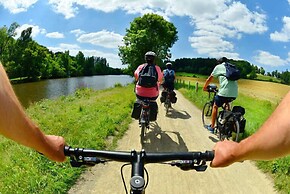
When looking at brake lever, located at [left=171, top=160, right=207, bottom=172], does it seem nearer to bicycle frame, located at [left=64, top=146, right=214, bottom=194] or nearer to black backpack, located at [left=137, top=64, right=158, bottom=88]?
bicycle frame, located at [left=64, top=146, right=214, bottom=194]

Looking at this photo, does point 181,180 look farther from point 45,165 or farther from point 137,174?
point 137,174

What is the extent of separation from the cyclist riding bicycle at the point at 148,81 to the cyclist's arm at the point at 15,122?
19.5ft

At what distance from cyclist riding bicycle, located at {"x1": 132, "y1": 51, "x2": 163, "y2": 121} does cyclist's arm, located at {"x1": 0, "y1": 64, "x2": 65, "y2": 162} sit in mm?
5937

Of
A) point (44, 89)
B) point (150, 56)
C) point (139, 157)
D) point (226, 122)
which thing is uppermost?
point (150, 56)

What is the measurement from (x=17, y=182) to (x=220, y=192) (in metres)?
3.15

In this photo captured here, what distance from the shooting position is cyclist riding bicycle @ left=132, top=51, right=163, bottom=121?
7.48 m

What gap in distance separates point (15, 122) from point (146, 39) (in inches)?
1537

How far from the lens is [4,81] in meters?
1.22

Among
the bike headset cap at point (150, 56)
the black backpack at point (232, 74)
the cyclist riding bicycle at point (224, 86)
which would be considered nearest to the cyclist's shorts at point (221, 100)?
the cyclist riding bicycle at point (224, 86)

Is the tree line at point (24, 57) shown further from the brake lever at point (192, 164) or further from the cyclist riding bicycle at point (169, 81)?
the brake lever at point (192, 164)

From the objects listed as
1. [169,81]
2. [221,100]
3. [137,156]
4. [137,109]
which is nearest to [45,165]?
[137,109]

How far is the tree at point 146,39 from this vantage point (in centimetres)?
3925

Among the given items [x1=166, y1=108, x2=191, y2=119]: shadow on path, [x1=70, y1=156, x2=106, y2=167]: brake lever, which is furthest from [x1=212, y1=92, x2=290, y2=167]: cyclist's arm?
[x1=166, y1=108, x2=191, y2=119]: shadow on path

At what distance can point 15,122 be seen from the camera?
4.22ft
